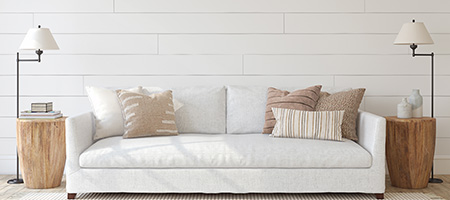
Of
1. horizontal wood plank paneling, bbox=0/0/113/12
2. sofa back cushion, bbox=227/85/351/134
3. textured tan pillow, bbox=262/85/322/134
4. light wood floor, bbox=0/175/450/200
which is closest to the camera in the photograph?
light wood floor, bbox=0/175/450/200

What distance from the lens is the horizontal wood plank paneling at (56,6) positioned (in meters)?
4.58

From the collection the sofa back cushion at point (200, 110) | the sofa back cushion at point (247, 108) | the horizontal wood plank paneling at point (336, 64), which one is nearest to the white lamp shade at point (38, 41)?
the sofa back cushion at point (200, 110)

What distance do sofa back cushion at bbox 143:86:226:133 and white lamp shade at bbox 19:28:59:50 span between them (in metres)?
1.10

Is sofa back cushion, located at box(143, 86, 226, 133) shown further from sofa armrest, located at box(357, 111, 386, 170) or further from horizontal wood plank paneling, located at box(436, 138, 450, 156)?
horizontal wood plank paneling, located at box(436, 138, 450, 156)

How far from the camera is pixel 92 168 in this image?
358 cm

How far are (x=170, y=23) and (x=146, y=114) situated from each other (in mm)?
1054

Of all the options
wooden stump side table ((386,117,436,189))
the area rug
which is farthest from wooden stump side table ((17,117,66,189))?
wooden stump side table ((386,117,436,189))

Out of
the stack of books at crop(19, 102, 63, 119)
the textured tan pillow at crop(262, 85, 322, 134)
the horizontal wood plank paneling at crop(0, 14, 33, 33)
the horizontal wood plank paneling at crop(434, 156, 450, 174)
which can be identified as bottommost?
the horizontal wood plank paneling at crop(434, 156, 450, 174)

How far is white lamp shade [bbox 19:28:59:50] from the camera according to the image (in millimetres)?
4090

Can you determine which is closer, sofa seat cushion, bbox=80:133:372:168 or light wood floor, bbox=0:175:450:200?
sofa seat cushion, bbox=80:133:372:168

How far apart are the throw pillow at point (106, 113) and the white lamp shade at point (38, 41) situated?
20.0 inches

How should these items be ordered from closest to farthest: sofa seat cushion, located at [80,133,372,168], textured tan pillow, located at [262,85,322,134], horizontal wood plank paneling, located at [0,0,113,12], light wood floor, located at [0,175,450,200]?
sofa seat cushion, located at [80,133,372,168] < light wood floor, located at [0,175,450,200] < textured tan pillow, located at [262,85,322,134] < horizontal wood plank paneling, located at [0,0,113,12]

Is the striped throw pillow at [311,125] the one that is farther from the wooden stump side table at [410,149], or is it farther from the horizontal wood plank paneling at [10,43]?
the horizontal wood plank paneling at [10,43]

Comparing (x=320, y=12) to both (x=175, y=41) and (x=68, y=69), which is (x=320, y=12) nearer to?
(x=175, y=41)
